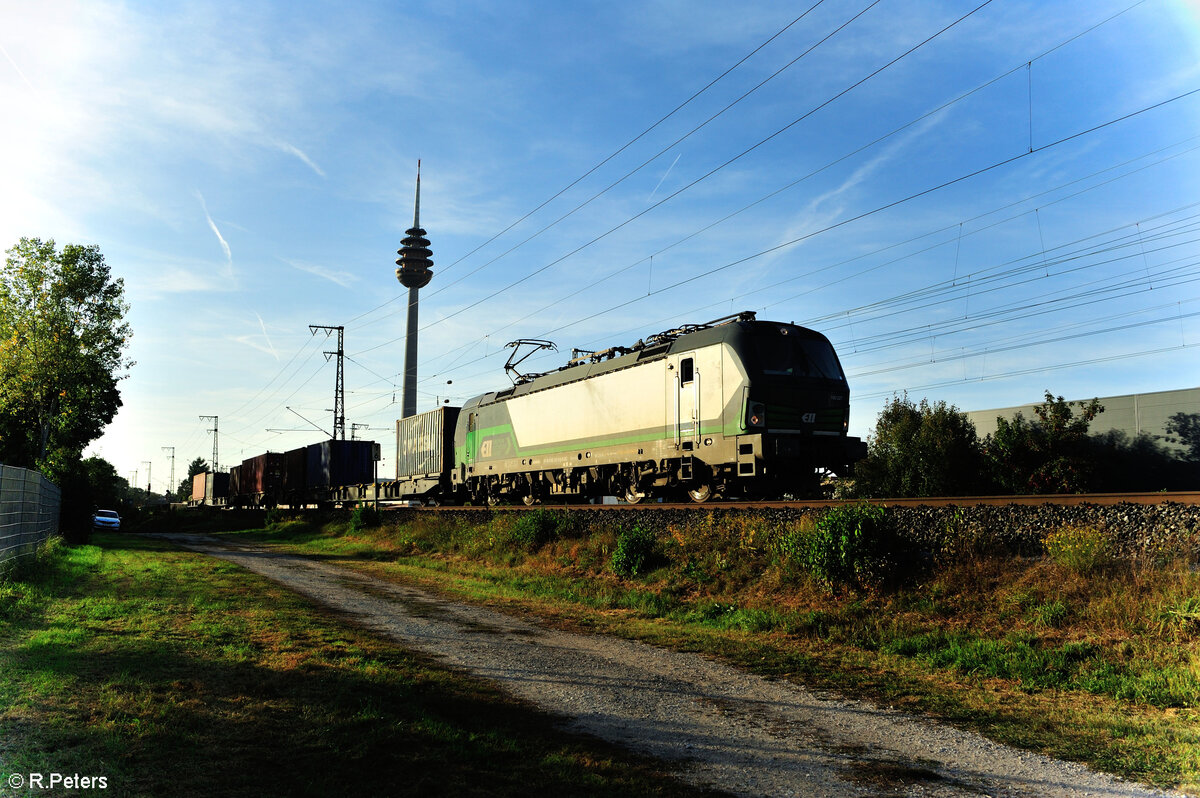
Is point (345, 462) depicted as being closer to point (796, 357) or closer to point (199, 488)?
point (796, 357)

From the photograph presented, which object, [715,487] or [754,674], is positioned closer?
[754,674]

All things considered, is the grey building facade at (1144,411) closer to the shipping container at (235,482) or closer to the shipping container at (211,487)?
the shipping container at (235,482)

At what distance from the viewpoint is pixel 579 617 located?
1199cm

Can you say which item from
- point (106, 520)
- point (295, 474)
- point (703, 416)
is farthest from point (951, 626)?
point (106, 520)

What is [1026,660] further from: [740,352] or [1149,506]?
[740,352]

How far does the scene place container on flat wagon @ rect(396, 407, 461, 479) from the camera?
1232 inches

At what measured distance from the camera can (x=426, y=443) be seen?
33.4 meters

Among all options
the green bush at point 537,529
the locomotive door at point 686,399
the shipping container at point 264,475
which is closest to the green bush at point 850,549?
the locomotive door at point 686,399

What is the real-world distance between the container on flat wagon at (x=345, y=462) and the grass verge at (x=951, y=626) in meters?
26.7

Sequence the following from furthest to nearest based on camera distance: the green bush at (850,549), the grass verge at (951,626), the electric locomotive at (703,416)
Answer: the electric locomotive at (703,416) < the green bush at (850,549) < the grass verge at (951,626)

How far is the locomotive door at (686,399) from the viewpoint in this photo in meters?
17.5

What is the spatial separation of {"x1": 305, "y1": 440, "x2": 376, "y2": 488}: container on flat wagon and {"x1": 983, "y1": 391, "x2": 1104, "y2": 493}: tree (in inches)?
1184

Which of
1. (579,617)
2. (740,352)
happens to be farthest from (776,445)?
(579,617)

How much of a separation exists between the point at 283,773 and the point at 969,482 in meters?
27.7
